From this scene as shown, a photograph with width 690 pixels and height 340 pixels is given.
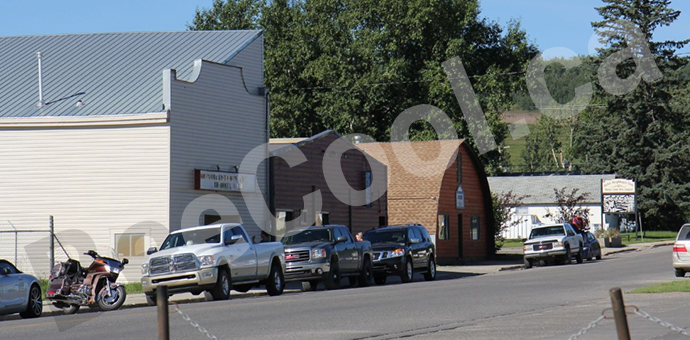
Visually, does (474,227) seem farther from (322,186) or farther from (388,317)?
(388,317)

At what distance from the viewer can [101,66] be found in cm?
3669

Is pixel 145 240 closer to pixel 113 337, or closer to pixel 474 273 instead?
pixel 474 273

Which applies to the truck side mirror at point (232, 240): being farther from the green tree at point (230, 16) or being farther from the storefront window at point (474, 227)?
the green tree at point (230, 16)

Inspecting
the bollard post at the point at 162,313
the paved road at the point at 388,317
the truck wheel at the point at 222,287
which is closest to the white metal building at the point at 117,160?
the truck wheel at the point at 222,287

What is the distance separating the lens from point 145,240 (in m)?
31.9

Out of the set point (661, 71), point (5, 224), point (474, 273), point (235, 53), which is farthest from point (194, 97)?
point (661, 71)

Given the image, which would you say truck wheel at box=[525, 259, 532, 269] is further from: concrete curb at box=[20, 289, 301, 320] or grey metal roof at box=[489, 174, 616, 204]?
grey metal roof at box=[489, 174, 616, 204]

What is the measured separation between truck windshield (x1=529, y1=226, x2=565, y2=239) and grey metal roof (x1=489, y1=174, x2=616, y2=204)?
41.7 meters

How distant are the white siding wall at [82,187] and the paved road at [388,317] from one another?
10414mm

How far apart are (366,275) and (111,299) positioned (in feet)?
34.3

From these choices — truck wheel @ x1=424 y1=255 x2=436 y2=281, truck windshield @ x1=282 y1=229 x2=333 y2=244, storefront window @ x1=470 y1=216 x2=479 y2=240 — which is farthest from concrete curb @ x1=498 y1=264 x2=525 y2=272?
truck windshield @ x1=282 y1=229 x2=333 y2=244

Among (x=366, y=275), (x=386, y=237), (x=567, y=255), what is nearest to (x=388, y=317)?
(x=366, y=275)

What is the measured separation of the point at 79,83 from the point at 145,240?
701 centimetres

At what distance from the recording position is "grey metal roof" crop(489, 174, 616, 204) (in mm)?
84875
